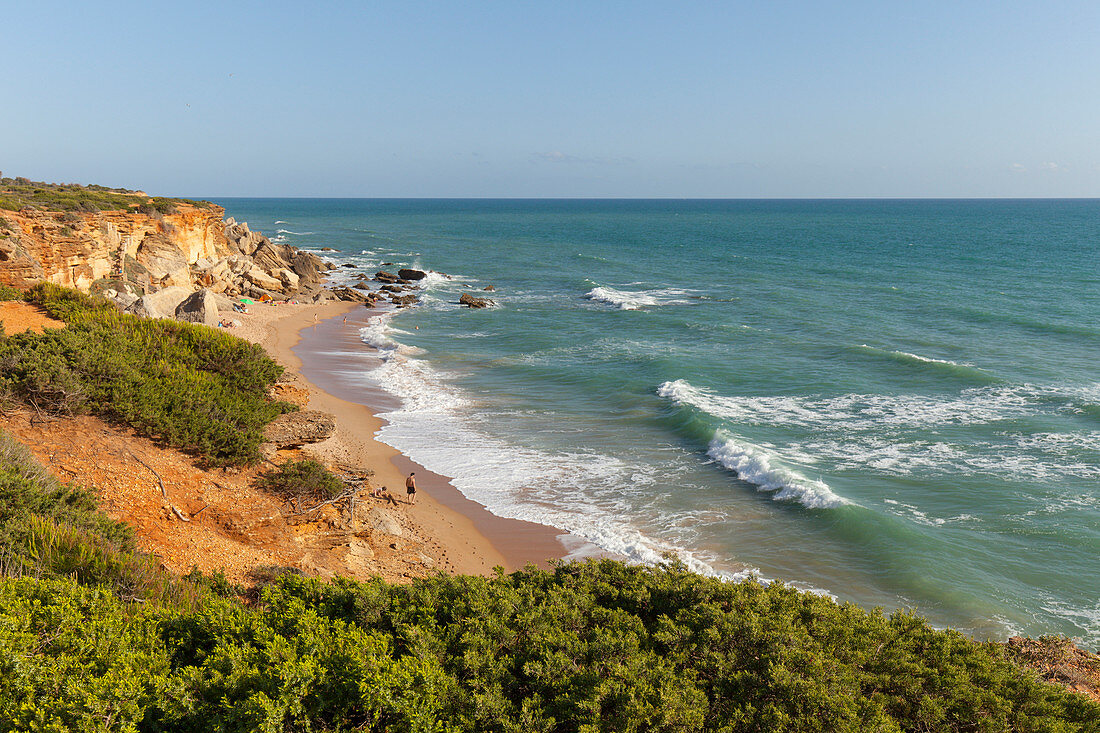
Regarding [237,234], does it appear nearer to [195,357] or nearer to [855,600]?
[195,357]

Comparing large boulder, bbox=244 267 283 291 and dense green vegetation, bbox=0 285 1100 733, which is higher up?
large boulder, bbox=244 267 283 291

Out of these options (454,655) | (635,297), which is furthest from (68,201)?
(454,655)

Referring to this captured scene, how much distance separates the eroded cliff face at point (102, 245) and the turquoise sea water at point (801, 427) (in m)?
11.7

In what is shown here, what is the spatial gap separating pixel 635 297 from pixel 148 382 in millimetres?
41389

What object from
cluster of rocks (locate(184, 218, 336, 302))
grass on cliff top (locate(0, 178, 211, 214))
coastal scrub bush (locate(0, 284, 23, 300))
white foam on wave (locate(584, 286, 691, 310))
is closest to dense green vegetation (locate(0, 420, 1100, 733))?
coastal scrub bush (locate(0, 284, 23, 300))

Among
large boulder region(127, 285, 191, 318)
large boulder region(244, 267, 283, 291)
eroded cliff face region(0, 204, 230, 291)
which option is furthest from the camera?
large boulder region(244, 267, 283, 291)

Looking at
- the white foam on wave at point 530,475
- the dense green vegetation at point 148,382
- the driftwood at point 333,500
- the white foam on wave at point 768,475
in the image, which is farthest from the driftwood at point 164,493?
the white foam on wave at point 768,475

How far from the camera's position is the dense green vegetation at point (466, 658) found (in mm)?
5773

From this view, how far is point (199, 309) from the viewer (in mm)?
32281

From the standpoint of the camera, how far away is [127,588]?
7980mm

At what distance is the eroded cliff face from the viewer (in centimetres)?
2200

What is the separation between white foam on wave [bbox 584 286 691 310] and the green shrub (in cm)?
3422

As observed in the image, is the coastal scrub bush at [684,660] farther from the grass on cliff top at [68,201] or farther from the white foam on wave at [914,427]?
the grass on cliff top at [68,201]

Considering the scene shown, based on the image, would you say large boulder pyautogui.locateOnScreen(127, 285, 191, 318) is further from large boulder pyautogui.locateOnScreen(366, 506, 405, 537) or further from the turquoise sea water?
large boulder pyautogui.locateOnScreen(366, 506, 405, 537)
